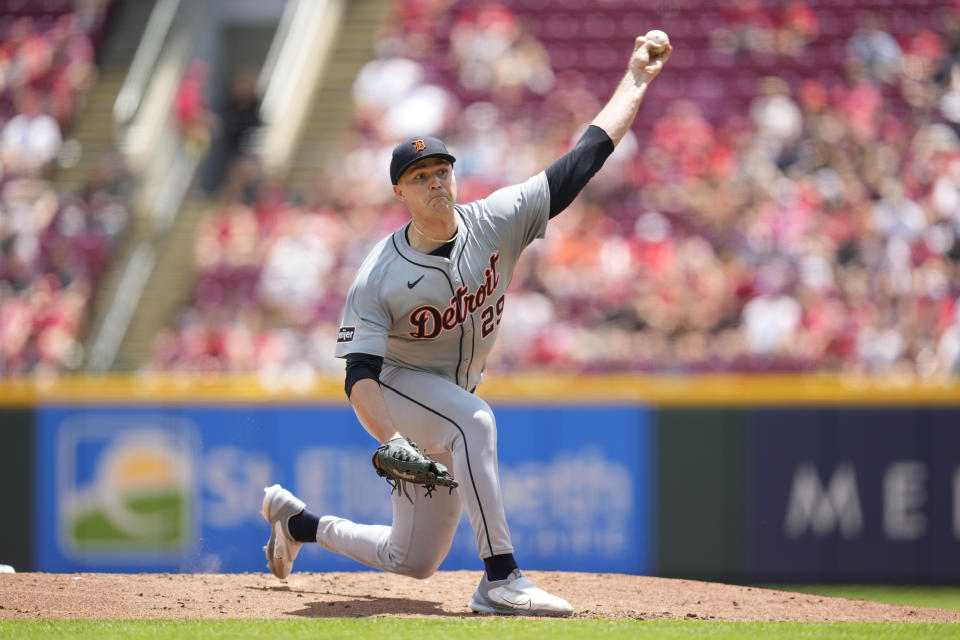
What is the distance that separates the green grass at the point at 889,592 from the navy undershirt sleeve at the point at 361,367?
4.31 m

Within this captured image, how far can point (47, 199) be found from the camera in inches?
516

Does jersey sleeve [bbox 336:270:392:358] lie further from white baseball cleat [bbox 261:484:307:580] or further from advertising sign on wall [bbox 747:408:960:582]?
advertising sign on wall [bbox 747:408:960:582]

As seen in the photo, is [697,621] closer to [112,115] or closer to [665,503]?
[665,503]

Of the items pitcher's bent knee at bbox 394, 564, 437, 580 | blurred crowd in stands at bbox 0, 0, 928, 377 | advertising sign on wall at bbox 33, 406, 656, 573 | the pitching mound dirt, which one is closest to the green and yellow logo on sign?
advertising sign on wall at bbox 33, 406, 656, 573

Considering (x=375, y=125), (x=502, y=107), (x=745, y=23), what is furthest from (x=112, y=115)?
(x=745, y=23)

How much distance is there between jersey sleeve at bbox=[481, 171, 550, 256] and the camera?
4996 millimetres

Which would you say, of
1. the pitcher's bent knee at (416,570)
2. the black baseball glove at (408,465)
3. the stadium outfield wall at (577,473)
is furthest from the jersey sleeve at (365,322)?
the stadium outfield wall at (577,473)

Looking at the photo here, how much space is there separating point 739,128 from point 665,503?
4.54 metres

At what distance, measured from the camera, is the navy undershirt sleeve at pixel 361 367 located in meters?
4.65

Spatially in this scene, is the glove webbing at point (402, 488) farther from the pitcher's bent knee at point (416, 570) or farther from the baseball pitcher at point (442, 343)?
the pitcher's bent knee at point (416, 570)

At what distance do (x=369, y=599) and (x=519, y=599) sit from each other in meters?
0.91

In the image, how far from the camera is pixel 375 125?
13211mm

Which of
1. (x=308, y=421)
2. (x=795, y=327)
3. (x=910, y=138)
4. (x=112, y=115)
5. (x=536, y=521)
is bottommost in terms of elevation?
(x=536, y=521)

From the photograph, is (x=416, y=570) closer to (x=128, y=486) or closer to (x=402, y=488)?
(x=402, y=488)
